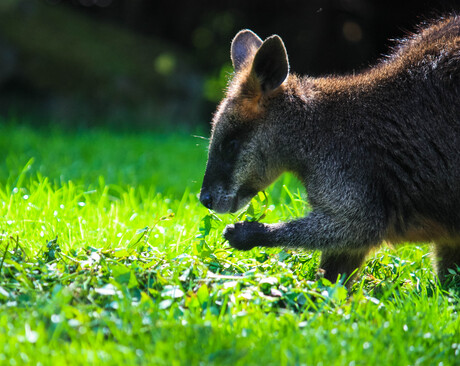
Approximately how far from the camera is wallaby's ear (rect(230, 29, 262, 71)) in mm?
4859

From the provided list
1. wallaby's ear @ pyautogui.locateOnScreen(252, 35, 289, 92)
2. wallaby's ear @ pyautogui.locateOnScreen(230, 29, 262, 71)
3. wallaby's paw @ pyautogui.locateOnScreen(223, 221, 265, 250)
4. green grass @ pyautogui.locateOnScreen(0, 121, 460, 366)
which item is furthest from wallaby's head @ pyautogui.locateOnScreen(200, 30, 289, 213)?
wallaby's ear @ pyautogui.locateOnScreen(230, 29, 262, 71)

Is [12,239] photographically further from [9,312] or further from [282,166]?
[282,166]

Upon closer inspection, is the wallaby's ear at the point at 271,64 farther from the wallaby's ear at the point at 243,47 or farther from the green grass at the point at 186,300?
the green grass at the point at 186,300

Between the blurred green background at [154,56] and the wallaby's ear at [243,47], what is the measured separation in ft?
21.2

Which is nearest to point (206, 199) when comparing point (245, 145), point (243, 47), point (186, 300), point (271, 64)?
point (245, 145)

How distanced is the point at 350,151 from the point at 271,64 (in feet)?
2.57

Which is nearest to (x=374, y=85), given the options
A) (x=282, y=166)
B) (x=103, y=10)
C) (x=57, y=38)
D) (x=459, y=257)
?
(x=282, y=166)

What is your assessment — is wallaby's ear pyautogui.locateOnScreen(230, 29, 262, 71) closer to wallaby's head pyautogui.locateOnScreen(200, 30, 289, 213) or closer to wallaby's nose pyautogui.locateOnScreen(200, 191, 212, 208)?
wallaby's head pyautogui.locateOnScreen(200, 30, 289, 213)

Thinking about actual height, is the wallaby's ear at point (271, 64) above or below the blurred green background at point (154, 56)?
above

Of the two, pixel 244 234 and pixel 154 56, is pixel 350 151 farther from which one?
pixel 154 56

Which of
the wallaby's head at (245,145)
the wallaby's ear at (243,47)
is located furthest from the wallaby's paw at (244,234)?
the wallaby's ear at (243,47)

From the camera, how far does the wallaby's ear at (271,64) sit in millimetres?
4125

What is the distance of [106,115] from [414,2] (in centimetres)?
579

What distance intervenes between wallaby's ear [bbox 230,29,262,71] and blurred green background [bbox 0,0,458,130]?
6470 millimetres
